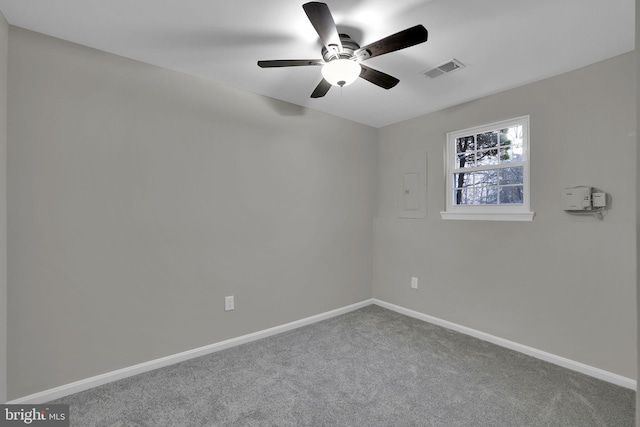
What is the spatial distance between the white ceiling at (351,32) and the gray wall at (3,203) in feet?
0.58

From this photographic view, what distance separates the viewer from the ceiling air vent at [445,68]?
226 cm

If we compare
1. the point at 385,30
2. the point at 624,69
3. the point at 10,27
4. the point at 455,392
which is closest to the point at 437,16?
the point at 385,30

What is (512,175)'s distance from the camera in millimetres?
2773

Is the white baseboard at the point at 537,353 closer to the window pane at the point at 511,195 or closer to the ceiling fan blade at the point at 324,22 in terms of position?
the window pane at the point at 511,195

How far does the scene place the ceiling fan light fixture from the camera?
70.4 inches

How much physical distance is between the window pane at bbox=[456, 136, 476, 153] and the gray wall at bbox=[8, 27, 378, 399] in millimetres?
1470

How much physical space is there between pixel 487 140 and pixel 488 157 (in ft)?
0.56

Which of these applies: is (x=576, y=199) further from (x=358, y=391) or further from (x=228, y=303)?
(x=228, y=303)

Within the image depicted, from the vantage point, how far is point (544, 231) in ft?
8.15

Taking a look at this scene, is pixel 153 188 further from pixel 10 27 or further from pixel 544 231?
pixel 544 231

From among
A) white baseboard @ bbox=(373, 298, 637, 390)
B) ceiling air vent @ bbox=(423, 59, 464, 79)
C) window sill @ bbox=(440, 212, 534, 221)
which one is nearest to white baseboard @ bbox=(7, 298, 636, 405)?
white baseboard @ bbox=(373, 298, 637, 390)

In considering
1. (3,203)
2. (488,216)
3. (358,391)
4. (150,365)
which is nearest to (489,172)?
(488,216)

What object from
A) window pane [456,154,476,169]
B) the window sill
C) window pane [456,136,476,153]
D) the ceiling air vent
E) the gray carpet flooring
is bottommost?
the gray carpet flooring

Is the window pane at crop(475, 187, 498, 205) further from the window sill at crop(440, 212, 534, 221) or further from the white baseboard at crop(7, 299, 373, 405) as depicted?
the white baseboard at crop(7, 299, 373, 405)
